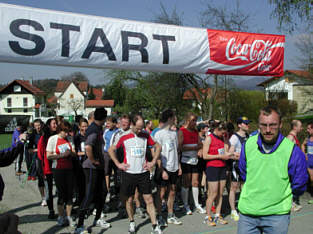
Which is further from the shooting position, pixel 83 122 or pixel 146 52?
pixel 83 122

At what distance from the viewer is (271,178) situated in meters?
2.88

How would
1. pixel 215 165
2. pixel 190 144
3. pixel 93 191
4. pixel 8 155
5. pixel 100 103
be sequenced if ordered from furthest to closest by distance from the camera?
pixel 100 103
pixel 190 144
pixel 215 165
pixel 93 191
pixel 8 155

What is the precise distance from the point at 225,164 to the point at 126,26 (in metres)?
3.14

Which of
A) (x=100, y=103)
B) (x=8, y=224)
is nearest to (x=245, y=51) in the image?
(x=8, y=224)

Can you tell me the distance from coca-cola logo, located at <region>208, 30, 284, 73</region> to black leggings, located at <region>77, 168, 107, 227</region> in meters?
3.25

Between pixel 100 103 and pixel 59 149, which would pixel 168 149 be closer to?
pixel 59 149

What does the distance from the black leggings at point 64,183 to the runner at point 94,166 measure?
46cm

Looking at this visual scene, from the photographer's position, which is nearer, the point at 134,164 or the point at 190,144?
the point at 134,164

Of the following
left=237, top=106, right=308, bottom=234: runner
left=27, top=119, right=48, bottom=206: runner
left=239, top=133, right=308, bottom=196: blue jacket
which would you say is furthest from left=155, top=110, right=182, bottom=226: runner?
left=239, top=133, right=308, bottom=196: blue jacket

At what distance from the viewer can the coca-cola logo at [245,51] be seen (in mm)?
6500

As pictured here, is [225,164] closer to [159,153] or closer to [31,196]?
[159,153]

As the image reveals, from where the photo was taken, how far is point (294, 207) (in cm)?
674

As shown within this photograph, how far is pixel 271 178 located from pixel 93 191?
10.9 ft

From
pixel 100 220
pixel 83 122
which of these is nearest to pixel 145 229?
pixel 100 220
